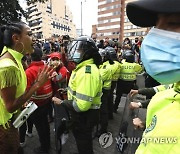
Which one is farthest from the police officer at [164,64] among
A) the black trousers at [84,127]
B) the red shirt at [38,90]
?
the red shirt at [38,90]

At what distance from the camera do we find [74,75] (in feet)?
8.35

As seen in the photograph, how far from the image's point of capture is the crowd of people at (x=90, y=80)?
0.87 metres

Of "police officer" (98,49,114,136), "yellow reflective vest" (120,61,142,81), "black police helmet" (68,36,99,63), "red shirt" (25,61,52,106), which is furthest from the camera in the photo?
"yellow reflective vest" (120,61,142,81)

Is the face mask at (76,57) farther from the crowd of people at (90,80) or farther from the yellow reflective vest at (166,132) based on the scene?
the yellow reflective vest at (166,132)

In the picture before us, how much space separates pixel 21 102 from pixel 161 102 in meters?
1.46

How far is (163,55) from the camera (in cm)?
90

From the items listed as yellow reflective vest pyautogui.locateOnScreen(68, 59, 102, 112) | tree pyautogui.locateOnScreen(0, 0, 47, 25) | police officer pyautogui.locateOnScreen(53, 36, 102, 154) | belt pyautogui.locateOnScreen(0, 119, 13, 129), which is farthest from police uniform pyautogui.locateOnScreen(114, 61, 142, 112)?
tree pyautogui.locateOnScreen(0, 0, 47, 25)

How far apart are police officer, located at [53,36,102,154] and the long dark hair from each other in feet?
2.21

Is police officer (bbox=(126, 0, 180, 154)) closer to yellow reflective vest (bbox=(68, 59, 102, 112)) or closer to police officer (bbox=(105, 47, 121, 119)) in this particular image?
yellow reflective vest (bbox=(68, 59, 102, 112))

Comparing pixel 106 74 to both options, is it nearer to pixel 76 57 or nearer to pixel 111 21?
pixel 76 57

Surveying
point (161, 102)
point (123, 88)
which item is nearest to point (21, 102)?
point (161, 102)

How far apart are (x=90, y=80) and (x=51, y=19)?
104 m

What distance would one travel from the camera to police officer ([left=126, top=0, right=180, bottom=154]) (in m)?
0.80

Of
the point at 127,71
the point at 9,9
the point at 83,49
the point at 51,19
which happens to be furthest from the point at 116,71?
the point at 51,19
